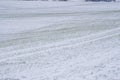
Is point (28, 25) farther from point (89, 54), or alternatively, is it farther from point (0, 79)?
point (0, 79)

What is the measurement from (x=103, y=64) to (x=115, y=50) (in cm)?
208

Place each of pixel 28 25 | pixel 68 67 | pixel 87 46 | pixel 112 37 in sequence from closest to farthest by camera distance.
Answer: pixel 68 67, pixel 87 46, pixel 112 37, pixel 28 25

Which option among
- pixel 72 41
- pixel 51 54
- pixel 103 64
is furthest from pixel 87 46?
pixel 103 64

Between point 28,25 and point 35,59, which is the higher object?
point 35,59

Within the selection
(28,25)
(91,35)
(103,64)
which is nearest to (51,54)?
(103,64)

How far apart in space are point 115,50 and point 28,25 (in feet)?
26.4

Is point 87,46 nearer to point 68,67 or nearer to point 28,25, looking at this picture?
point 68,67

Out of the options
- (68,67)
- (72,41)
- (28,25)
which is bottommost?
(28,25)

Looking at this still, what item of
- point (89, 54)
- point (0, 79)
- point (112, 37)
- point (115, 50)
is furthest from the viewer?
point (112, 37)

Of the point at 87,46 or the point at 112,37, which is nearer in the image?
the point at 87,46

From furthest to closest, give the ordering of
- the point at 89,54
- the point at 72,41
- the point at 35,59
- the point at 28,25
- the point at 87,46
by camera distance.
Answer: the point at 28,25, the point at 72,41, the point at 87,46, the point at 89,54, the point at 35,59

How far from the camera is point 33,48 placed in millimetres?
9836

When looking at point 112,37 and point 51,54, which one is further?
point 112,37

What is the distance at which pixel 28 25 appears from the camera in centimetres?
1620
